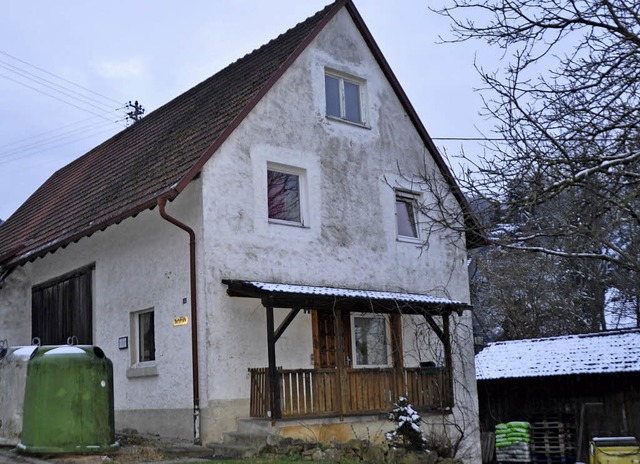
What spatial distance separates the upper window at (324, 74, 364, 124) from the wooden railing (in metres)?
5.55

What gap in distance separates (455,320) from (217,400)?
6.73 metres

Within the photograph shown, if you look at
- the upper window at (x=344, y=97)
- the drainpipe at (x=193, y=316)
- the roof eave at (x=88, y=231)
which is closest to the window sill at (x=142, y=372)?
the drainpipe at (x=193, y=316)

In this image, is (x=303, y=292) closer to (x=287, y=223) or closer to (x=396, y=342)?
(x=287, y=223)

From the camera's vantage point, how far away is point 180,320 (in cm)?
1394

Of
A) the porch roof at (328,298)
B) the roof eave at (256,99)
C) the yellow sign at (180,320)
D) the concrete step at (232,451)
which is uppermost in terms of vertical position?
the roof eave at (256,99)

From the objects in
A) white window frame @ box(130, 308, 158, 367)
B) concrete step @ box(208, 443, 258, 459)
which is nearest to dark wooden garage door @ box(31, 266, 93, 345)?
white window frame @ box(130, 308, 158, 367)

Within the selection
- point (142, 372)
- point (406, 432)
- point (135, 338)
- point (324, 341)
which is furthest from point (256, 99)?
point (406, 432)

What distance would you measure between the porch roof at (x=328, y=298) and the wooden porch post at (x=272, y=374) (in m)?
0.32

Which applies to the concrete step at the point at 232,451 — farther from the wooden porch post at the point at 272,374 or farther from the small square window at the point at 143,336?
the small square window at the point at 143,336

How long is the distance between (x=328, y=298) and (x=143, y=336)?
3910 millimetres

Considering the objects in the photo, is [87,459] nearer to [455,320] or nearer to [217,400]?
[217,400]

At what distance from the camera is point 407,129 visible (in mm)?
18156

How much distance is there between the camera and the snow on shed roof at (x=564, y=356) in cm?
2431

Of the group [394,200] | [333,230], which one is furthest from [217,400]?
[394,200]
